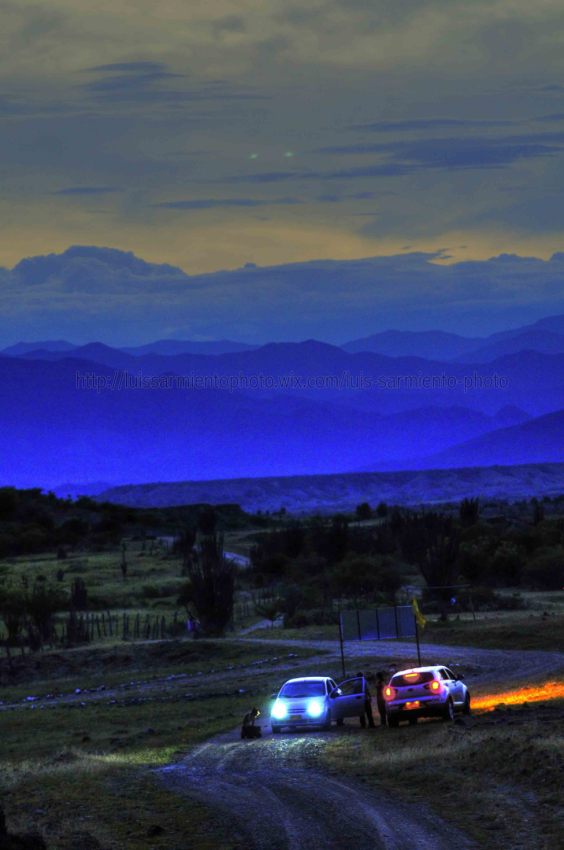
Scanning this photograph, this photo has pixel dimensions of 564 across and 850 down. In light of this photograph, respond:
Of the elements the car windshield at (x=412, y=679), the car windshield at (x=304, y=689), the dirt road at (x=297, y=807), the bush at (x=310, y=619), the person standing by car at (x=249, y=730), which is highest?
the bush at (x=310, y=619)

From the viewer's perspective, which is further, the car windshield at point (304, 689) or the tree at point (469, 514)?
the tree at point (469, 514)

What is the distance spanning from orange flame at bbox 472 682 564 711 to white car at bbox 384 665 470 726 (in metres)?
2.98

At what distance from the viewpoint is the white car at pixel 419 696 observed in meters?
28.2

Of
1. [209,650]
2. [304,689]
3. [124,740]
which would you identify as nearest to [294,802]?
[304,689]

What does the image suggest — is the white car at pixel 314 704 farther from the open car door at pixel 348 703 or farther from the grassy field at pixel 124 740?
the grassy field at pixel 124 740

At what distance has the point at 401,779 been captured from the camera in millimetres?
20984

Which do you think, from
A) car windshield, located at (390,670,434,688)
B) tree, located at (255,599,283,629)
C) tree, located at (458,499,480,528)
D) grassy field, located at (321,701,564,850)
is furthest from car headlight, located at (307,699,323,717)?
tree, located at (458,499,480,528)

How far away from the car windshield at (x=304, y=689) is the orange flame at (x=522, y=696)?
12.1ft

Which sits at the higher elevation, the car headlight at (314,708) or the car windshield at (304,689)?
the car windshield at (304,689)

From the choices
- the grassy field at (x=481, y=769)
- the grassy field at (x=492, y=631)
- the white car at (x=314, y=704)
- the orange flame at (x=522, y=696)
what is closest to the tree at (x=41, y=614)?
the grassy field at (x=492, y=631)

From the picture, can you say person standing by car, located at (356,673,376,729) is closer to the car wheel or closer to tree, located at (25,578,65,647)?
the car wheel

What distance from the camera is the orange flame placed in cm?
3272

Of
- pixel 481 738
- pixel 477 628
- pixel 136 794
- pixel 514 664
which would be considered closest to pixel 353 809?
pixel 136 794

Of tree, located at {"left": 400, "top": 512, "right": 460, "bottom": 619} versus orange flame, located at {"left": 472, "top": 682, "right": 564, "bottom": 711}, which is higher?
tree, located at {"left": 400, "top": 512, "right": 460, "bottom": 619}
